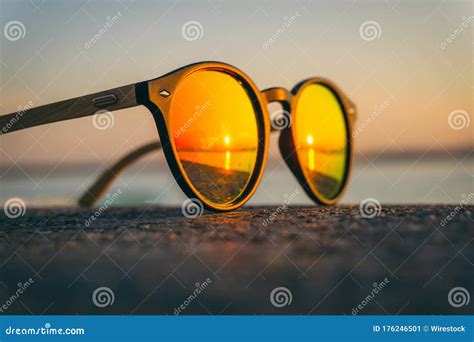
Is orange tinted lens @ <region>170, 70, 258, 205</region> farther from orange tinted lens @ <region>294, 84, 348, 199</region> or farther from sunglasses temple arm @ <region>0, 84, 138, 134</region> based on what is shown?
orange tinted lens @ <region>294, 84, 348, 199</region>

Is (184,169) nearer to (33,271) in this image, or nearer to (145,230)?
(145,230)

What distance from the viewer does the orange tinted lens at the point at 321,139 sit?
10.8 feet

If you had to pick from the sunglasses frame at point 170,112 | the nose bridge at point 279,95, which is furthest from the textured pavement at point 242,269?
the nose bridge at point 279,95

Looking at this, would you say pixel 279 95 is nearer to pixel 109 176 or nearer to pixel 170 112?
pixel 170 112

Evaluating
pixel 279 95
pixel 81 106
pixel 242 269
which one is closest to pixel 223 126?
pixel 279 95

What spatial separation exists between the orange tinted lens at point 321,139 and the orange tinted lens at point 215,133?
519mm

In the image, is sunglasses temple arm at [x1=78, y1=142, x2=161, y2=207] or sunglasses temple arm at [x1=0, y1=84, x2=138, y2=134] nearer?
sunglasses temple arm at [x1=0, y1=84, x2=138, y2=134]

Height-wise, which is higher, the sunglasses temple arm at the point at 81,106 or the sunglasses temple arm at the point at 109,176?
the sunglasses temple arm at the point at 81,106

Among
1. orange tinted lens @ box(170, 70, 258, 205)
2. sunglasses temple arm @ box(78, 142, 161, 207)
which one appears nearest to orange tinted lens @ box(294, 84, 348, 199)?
orange tinted lens @ box(170, 70, 258, 205)

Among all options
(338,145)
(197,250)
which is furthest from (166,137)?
(338,145)

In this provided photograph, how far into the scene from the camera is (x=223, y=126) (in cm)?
265

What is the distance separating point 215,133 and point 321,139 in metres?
1.12

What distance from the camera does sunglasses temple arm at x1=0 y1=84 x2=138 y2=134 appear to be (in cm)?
225

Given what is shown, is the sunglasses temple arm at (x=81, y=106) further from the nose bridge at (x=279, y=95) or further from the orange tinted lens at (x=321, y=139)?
the orange tinted lens at (x=321, y=139)
